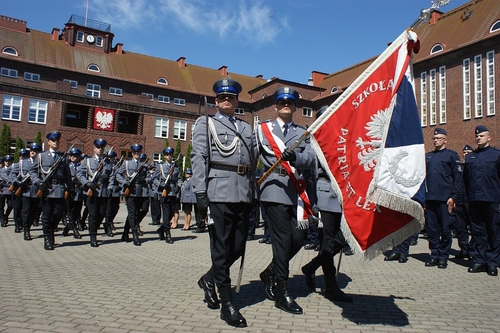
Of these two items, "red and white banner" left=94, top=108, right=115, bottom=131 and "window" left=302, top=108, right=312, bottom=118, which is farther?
"window" left=302, top=108, right=312, bottom=118

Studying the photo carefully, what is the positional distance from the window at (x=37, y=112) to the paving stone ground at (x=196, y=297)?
36.2 m

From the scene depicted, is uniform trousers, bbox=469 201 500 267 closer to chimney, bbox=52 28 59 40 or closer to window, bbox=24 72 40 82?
window, bbox=24 72 40 82

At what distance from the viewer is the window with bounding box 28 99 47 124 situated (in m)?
39.3

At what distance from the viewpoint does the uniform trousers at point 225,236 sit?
4.16 meters

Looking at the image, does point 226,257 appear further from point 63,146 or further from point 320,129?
point 63,146

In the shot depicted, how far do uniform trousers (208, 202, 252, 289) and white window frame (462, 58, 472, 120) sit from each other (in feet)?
100

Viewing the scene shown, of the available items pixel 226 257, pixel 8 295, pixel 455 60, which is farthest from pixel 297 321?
pixel 455 60

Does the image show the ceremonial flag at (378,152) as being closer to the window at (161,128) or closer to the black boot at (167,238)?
the black boot at (167,238)

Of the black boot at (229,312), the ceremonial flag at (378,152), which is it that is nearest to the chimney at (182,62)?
the ceremonial flag at (378,152)

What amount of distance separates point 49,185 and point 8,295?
172 inches

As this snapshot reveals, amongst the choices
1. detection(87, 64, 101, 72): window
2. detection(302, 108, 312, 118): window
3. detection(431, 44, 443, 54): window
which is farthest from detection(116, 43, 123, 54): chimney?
detection(431, 44, 443, 54): window

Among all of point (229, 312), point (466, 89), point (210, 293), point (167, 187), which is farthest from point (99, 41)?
point (229, 312)

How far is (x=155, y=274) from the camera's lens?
606 cm

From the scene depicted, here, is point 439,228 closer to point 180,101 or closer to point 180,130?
point 180,130
